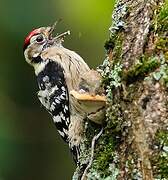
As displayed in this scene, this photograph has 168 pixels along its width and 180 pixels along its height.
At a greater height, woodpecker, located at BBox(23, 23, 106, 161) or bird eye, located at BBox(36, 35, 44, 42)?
bird eye, located at BBox(36, 35, 44, 42)

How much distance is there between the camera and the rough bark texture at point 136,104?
4027 mm

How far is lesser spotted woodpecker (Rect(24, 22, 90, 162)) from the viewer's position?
511 centimetres

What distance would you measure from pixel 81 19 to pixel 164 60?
374 centimetres

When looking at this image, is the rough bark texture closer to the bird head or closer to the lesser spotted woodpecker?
the lesser spotted woodpecker

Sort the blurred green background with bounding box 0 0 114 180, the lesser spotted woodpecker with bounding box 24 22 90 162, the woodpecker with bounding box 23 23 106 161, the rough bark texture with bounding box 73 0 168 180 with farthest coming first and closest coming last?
1. the blurred green background with bounding box 0 0 114 180
2. the lesser spotted woodpecker with bounding box 24 22 90 162
3. the woodpecker with bounding box 23 23 106 161
4. the rough bark texture with bounding box 73 0 168 180

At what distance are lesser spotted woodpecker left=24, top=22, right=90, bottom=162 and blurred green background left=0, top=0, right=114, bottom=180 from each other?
87cm

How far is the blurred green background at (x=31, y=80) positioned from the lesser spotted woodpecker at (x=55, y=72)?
873 millimetres

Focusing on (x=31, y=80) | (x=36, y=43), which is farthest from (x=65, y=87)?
(x=31, y=80)

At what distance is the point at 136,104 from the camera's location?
4.20 meters

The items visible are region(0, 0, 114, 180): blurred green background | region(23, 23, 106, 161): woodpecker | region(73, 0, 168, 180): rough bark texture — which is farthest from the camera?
region(0, 0, 114, 180): blurred green background

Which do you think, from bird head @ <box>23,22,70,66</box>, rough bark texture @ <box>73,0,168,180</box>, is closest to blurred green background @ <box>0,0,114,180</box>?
bird head @ <box>23,22,70,66</box>

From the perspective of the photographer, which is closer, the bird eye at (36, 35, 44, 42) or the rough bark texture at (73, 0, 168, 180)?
the rough bark texture at (73, 0, 168, 180)

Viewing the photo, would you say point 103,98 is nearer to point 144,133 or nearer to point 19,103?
point 144,133

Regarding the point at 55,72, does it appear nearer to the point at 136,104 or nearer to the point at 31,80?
the point at 136,104
